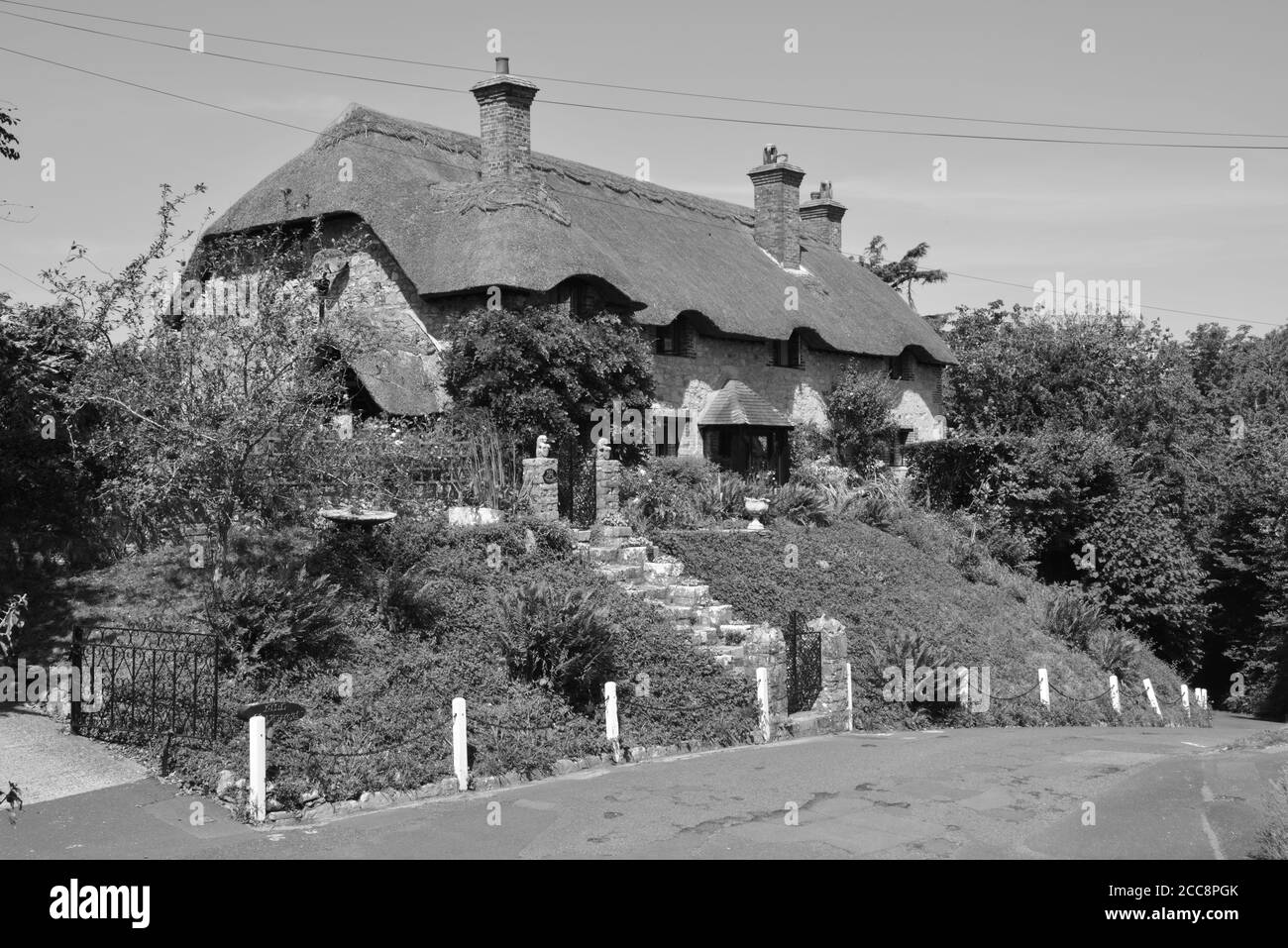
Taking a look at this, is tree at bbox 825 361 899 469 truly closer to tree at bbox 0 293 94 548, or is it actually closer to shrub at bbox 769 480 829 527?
shrub at bbox 769 480 829 527

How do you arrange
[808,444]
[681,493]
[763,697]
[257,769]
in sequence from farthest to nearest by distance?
[808,444] → [681,493] → [763,697] → [257,769]

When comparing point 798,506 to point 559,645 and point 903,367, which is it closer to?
point 559,645

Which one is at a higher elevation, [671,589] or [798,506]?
[798,506]

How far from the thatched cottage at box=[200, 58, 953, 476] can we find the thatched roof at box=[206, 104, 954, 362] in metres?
0.04

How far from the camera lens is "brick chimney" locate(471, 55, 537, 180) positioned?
21.9m

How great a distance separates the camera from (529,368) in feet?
64.7

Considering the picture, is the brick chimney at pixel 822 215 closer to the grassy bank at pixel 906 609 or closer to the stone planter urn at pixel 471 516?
the grassy bank at pixel 906 609

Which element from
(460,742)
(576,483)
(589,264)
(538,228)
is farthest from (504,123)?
(460,742)

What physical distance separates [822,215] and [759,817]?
2998cm

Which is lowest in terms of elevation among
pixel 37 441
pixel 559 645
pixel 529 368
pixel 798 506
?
pixel 559 645

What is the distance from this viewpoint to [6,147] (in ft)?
45.5

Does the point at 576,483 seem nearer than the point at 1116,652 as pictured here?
Yes

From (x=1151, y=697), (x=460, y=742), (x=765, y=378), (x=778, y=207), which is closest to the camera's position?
(x=460, y=742)
